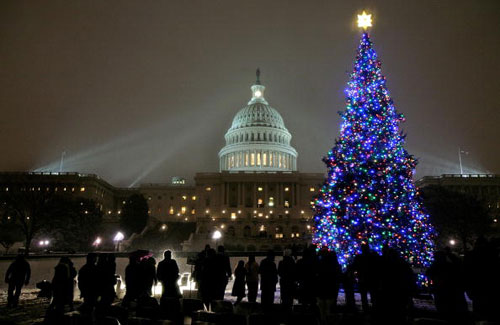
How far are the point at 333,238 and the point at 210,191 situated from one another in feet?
281

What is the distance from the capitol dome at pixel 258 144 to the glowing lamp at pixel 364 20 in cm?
9700

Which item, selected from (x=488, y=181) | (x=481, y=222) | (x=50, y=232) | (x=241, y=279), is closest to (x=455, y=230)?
(x=481, y=222)

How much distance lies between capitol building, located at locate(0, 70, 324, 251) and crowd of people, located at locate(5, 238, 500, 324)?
172 ft

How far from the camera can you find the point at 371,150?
19812 mm

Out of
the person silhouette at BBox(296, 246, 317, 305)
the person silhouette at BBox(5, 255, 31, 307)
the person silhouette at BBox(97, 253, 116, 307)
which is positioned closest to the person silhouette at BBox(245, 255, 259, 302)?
the person silhouette at BBox(296, 246, 317, 305)

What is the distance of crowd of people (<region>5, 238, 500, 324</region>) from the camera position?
10516 millimetres

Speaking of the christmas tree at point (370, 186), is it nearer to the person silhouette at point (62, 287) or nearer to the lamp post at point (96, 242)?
the person silhouette at point (62, 287)

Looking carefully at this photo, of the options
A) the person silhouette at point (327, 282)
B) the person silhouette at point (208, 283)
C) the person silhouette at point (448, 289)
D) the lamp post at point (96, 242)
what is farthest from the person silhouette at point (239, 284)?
the lamp post at point (96, 242)

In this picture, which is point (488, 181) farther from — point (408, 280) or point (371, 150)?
point (408, 280)

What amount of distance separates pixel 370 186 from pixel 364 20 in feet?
31.4

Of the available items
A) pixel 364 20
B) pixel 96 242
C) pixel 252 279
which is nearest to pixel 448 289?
pixel 252 279

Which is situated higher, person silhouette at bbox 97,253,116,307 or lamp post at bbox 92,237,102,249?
lamp post at bbox 92,237,102,249

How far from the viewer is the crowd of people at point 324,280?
34.5ft

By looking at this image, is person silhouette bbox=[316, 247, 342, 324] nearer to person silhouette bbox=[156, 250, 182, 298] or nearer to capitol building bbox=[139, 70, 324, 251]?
person silhouette bbox=[156, 250, 182, 298]
